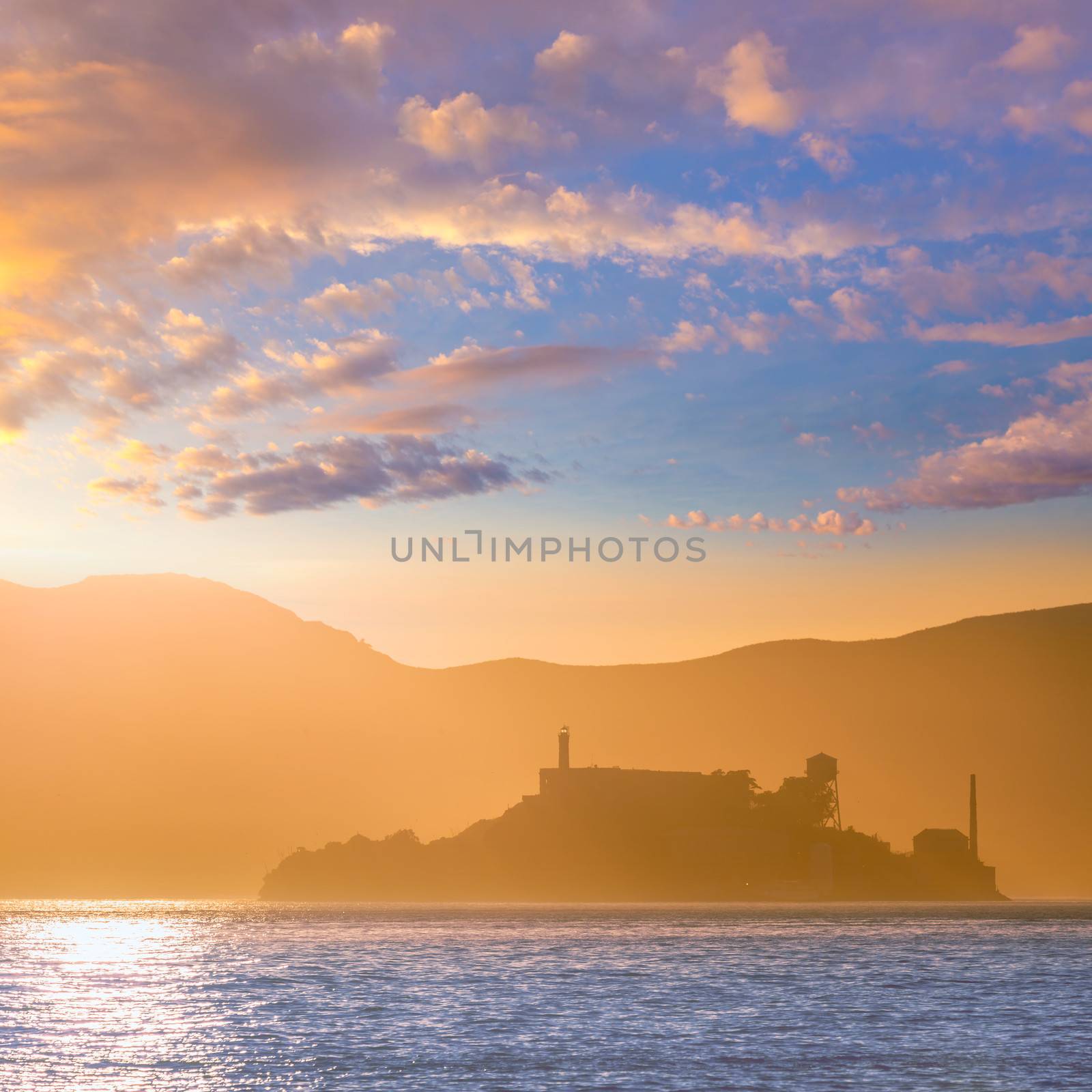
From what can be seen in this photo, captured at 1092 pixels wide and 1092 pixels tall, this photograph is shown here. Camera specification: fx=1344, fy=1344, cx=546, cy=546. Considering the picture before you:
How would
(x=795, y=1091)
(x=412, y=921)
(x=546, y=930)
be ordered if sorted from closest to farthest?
(x=795, y=1091), (x=546, y=930), (x=412, y=921)

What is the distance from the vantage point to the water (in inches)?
1565

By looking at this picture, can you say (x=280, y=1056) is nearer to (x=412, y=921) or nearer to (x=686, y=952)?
(x=686, y=952)

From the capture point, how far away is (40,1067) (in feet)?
134

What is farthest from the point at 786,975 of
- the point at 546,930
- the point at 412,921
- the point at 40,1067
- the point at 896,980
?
the point at 412,921

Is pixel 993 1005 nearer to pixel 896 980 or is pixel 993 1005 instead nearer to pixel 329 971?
pixel 896 980

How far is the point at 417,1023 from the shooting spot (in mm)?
51969

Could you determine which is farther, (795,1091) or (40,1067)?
(40,1067)

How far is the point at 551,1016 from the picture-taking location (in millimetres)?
54312

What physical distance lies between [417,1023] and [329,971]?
3124 cm

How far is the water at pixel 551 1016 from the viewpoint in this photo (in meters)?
39.8

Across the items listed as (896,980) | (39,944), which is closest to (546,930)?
(39,944)

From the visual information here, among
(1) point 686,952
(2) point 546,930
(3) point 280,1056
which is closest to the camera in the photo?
(3) point 280,1056

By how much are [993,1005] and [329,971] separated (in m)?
39.3

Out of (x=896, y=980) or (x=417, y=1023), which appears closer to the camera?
(x=417, y=1023)
